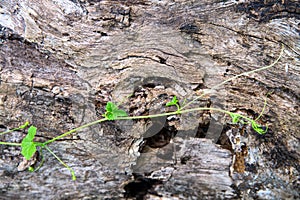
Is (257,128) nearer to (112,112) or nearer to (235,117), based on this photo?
(235,117)

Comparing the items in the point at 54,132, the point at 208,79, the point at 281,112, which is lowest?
the point at 54,132

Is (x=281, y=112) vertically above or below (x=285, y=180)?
above

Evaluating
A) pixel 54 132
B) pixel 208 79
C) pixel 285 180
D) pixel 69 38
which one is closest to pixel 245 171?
pixel 285 180

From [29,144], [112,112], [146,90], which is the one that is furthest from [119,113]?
[29,144]

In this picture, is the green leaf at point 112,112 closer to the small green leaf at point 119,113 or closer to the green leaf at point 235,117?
the small green leaf at point 119,113

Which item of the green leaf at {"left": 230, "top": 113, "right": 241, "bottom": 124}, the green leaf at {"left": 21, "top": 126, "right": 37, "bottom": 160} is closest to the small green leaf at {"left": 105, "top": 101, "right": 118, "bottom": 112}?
the green leaf at {"left": 21, "top": 126, "right": 37, "bottom": 160}

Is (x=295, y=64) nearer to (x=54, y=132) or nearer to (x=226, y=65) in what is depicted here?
(x=226, y=65)
